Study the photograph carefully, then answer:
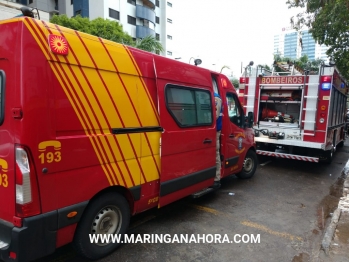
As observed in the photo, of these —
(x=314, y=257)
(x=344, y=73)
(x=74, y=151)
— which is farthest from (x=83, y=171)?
(x=344, y=73)

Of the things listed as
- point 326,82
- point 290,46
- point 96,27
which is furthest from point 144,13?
point 326,82

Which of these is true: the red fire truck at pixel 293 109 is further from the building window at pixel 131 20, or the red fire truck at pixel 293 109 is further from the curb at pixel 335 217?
the building window at pixel 131 20

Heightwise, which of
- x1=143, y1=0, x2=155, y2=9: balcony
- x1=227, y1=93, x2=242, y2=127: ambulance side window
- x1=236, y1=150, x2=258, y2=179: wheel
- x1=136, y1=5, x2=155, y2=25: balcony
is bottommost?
x1=236, y1=150, x2=258, y2=179: wheel

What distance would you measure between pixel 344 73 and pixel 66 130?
13667mm

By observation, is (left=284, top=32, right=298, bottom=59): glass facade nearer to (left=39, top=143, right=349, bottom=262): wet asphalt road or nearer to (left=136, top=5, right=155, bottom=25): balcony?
(left=136, top=5, right=155, bottom=25): balcony

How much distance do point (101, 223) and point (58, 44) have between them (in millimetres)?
1955

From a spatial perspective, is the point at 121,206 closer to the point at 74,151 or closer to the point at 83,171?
the point at 83,171

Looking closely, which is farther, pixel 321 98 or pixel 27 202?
pixel 321 98

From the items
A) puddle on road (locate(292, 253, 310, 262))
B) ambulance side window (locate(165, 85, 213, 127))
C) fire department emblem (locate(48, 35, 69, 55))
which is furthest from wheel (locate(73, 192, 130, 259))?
puddle on road (locate(292, 253, 310, 262))

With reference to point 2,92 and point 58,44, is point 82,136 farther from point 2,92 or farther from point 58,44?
point 58,44

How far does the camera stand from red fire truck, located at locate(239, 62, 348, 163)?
272 inches

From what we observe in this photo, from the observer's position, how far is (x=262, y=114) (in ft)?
27.7

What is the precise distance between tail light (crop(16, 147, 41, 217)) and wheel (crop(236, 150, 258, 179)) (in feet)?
16.4

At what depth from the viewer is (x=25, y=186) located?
7.55 ft
